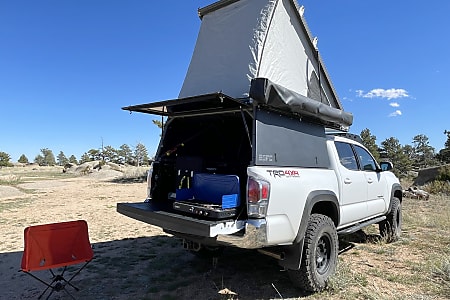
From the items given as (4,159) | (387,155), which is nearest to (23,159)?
(4,159)

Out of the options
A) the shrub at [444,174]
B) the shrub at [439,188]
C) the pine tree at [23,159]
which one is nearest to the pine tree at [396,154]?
the shrub at [444,174]

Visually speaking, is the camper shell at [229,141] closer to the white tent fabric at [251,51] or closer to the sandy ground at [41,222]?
the white tent fabric at [251,51]

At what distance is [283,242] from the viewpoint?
3.37 meters

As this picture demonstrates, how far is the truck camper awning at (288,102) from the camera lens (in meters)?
3.42

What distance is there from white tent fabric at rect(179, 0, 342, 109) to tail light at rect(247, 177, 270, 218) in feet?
4.62

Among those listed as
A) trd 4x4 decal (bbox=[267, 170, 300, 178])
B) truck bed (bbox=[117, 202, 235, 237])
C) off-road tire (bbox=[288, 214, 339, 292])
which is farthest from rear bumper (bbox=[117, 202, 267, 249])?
off-road tire (bbox=[288, 214, 339, 292])

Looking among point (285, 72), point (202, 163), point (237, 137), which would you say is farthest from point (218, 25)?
point (202, 163)

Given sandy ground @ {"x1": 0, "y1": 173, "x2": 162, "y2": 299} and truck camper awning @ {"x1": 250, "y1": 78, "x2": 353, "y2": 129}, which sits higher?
truck camper awning @ {"x1": 250, "y1": 78, "x2": 353, "y2": 129}

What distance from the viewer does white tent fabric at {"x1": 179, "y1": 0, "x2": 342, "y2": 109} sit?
14.4 ft

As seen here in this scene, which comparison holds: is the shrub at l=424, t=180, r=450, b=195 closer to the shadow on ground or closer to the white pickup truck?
the white pickup truck

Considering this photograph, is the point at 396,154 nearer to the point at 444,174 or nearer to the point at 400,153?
the point at 400,153

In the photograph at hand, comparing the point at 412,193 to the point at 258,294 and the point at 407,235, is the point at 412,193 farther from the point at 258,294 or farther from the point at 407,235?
the point at 258,294

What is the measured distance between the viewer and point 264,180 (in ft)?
10.7

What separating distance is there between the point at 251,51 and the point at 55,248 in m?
3.63
